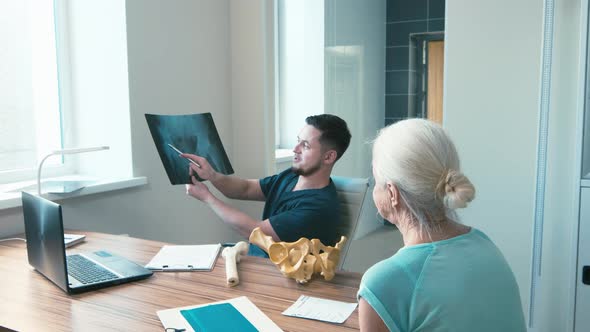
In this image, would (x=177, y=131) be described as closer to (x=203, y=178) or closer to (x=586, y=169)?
(x=203, y=178)

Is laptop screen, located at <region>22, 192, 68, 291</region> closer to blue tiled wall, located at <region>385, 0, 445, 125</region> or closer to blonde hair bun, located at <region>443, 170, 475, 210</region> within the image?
blonde hair bun, located at <region>443, 170, 475, 210</region>

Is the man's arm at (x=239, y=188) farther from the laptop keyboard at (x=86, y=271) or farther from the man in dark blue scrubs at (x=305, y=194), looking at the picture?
→ the laptop keyboard at (x=86, y=271)

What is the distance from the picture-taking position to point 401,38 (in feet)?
18.7

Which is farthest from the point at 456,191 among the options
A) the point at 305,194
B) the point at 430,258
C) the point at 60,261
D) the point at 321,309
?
the point at 305,194

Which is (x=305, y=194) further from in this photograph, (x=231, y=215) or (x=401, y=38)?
(x=401, y=38)

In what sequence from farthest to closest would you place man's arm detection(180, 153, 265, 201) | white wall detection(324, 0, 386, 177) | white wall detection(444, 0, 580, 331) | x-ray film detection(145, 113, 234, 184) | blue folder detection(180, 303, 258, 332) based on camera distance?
white wall detection(324, 0, 386, 177) → man's arm detection(180, 153, 265, 201) → white wall detection(444, 0, 580, 331) → x-ray film detection(145, 113, 234, 184) → blue folder detection(180, 303, 258, 332)

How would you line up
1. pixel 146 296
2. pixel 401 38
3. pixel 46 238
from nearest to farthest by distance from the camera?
pixel 146 296, pixel 46 238, pixel 401 38

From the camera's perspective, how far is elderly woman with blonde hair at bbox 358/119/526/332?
1.02 m

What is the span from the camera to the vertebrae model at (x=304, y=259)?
1.64 metres

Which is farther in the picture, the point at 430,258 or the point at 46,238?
the point at 46,238

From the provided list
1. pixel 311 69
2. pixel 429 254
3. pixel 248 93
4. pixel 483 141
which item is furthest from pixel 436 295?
pixel 311 69

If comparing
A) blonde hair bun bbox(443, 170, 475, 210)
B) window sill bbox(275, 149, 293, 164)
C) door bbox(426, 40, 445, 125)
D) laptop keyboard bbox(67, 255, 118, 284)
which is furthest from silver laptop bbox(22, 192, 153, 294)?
door bbox(426, 40, 445, 125)

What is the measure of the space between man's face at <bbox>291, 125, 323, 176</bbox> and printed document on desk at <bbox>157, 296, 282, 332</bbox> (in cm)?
88

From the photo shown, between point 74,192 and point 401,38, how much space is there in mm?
4154
